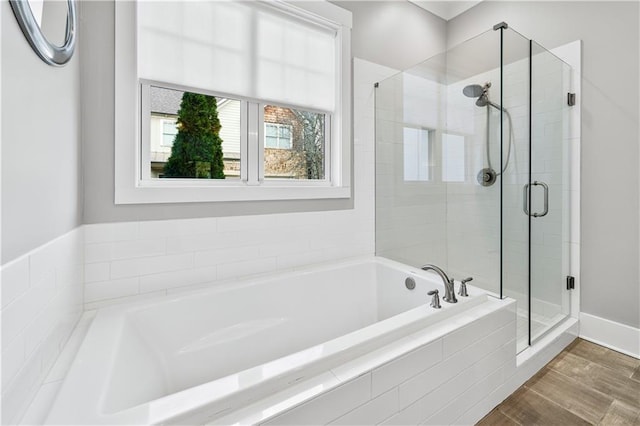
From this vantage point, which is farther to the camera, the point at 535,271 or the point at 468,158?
the point at 468,158

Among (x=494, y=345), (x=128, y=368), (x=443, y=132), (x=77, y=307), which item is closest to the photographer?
(x=128, y=368)

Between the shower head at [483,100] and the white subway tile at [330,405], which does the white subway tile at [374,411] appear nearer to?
the white subway tile at [330,405]

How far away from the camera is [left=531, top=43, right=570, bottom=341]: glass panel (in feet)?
6.51

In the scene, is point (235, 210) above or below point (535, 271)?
above

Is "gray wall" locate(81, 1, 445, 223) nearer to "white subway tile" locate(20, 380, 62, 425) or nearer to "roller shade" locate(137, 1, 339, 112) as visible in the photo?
"roller shade" locate(137, 1, 339, 112)

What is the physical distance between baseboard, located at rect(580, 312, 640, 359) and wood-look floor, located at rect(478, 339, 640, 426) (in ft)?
0.23

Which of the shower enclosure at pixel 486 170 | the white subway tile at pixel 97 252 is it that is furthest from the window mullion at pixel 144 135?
the shower enclosure at pixel 486 170

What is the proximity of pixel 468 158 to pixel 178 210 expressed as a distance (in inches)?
79.1

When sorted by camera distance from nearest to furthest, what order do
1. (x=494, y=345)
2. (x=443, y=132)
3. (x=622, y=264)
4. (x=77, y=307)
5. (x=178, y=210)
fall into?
(x=77, y=307) < (x=494, y=345) < (x=178, y=210) < (x=622, y=264) < (x=443, y=132)

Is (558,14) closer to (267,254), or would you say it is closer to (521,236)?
(521,236)

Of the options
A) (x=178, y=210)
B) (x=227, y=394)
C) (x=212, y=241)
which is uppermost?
(x=178, y=210)

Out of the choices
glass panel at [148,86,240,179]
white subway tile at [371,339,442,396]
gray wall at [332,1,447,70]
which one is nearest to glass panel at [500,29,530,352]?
white subway tile at [371,339,442,396]

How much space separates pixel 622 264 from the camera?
6.56ft

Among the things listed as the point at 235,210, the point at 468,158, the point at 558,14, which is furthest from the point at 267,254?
the point at 558,14
